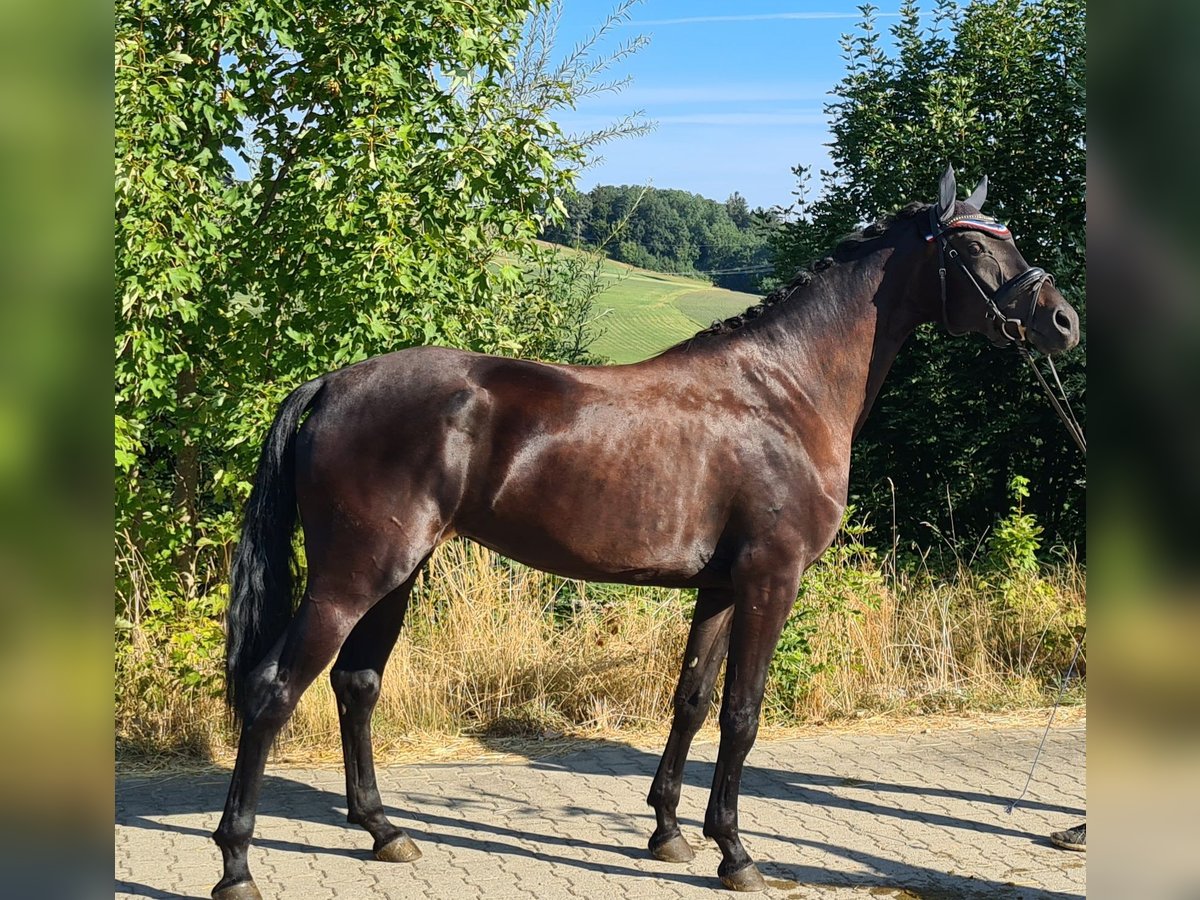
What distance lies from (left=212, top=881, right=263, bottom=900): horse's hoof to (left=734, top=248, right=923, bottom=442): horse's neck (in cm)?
259

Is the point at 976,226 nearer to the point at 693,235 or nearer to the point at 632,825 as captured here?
the point at 632,825

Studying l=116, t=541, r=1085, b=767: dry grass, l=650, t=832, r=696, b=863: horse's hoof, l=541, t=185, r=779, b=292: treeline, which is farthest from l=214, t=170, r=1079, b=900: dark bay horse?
l=541, t=185, r=779, b=292: treeline

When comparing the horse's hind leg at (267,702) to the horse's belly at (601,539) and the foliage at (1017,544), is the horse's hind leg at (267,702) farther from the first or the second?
the foliage at (1017,544)

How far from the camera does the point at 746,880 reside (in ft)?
12.8

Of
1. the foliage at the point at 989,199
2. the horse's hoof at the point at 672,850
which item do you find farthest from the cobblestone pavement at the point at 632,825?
the foliage at the point at 989,199

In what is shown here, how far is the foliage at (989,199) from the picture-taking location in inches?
370

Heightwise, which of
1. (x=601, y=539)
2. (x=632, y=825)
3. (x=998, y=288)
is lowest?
(x=632, y=825)

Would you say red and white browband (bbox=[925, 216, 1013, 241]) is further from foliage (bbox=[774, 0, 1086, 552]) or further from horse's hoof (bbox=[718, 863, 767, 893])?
foliage (bbox=[774, 0, 1086, 552])

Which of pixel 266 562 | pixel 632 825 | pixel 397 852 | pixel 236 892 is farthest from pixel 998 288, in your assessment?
pixel 236 892

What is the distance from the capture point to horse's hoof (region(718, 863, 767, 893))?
12.8 ft

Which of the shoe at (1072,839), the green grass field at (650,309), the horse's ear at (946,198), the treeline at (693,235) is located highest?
the treeline at (693,235)

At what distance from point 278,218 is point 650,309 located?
8906mm

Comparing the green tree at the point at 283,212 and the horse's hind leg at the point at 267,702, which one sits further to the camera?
the green tree at the point at 283,212
